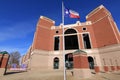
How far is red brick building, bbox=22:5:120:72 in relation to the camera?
30.6 metres

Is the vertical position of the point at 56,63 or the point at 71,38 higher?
the point at 71,38

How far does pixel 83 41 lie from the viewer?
121 ft

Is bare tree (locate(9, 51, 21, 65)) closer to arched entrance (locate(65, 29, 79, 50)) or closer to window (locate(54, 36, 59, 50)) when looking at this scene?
window (locate(54, 36, 59, 50))

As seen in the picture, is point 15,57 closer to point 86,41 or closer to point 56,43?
point 56,43

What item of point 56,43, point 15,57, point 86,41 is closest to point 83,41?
point 86,41

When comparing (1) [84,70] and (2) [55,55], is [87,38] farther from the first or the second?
(1) [84,70]

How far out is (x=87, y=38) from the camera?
39688 millimetres

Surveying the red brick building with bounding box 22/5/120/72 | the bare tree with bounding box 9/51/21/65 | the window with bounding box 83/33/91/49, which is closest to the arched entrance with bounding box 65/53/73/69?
the red brick building with bounding box 22/5/120/72

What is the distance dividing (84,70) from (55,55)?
22866mm

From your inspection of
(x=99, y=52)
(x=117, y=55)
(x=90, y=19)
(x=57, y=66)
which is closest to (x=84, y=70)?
(x=117, y=55)

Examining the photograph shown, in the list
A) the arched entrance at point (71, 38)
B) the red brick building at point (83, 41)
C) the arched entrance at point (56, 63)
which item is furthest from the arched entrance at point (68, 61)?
the arched entrance at point (71, 38)

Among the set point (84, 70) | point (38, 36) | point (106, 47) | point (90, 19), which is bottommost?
point (84, 70)

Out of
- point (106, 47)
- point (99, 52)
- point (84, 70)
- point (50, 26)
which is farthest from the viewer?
point (50, 26)

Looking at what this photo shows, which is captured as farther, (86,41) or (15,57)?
(15,57)
